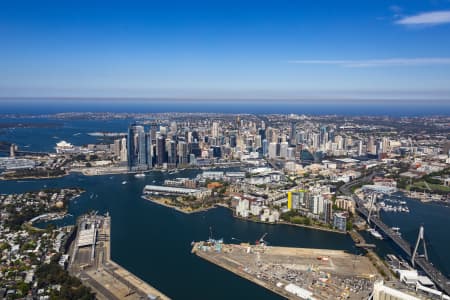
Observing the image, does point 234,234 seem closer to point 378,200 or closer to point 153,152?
point 378,200

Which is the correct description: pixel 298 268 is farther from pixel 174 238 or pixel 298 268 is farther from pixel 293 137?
pixel 293 137

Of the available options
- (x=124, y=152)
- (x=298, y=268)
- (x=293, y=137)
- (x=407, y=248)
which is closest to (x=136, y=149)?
(x=124, y=152)

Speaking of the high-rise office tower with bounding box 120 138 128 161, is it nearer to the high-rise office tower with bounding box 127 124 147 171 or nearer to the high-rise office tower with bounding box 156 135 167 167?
the high-rise office tower with bounding box 127 124 147 171

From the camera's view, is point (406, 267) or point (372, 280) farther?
point (406, 267)

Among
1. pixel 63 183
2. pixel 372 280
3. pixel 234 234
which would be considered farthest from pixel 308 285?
pixel 63 183

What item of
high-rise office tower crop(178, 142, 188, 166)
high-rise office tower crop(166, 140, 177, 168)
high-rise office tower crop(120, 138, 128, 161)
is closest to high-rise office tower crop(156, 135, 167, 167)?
high-rise office tower crop(166, 140, 177, 168)

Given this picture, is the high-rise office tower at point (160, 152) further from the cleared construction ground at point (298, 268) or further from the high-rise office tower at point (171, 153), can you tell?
the cleared construction ground at point (298, 268)
